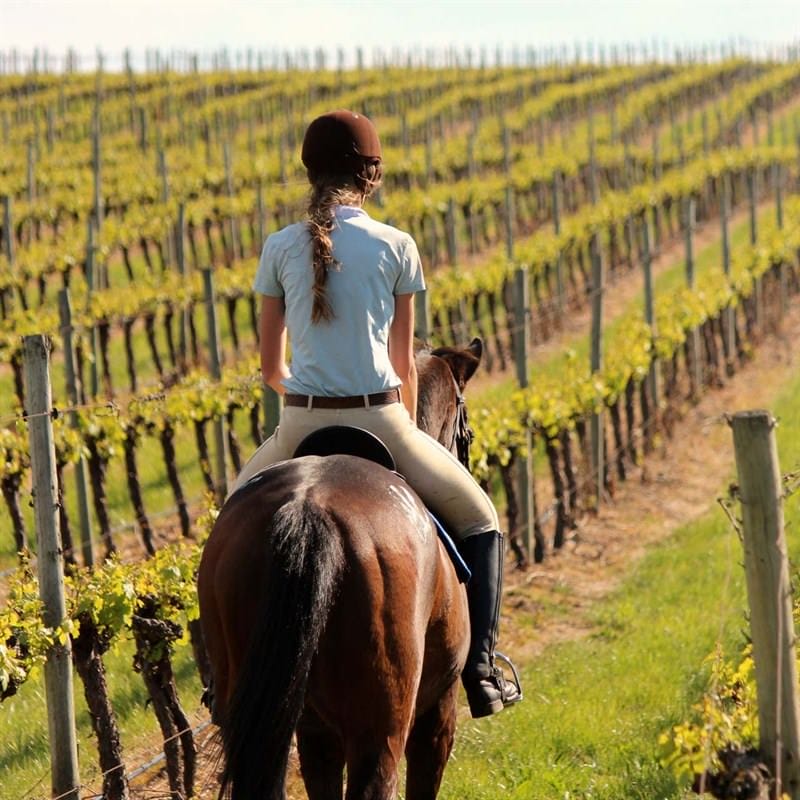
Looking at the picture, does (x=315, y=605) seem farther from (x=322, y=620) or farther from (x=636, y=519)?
(x=636, y=519)

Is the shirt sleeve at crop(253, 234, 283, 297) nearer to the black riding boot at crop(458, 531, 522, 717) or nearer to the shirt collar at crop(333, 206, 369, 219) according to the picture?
the shirt collar at crop(333, 206, 369, 219)

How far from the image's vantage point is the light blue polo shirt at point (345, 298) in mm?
4973

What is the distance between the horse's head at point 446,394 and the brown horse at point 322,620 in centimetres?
90

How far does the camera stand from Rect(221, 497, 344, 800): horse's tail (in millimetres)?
4164

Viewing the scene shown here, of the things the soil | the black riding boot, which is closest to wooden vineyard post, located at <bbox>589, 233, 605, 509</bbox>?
the soil

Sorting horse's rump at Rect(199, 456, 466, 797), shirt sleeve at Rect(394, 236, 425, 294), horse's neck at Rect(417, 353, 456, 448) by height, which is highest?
shirt sleeve at Rect(394, 236, 425, 294)

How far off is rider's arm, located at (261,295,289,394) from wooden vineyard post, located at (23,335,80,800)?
119 centimetres

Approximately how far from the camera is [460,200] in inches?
1336

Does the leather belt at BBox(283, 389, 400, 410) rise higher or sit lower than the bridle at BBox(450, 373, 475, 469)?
higher

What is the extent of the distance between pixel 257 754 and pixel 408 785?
4.49 feet

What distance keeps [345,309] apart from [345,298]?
0.13ft

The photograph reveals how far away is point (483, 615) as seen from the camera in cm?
545

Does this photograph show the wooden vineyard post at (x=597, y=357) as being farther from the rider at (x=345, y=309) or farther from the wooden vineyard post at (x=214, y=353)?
the rider at (x=345, y=309)

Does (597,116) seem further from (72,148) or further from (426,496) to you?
(426,496)
